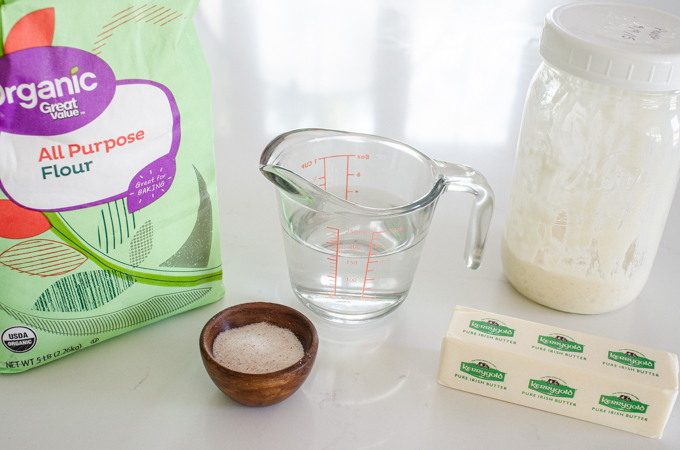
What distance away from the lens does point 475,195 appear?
2.73ft

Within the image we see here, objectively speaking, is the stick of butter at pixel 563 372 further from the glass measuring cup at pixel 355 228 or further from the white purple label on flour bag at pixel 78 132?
the white purple label on flour bag at pixel 78 132

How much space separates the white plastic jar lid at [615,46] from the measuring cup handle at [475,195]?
0.55 feet

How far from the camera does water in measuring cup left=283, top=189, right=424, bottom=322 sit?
2.69 feet

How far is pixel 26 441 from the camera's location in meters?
0.69

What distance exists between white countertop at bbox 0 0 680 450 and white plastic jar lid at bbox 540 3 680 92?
35 cm

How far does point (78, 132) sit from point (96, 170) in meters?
0.05

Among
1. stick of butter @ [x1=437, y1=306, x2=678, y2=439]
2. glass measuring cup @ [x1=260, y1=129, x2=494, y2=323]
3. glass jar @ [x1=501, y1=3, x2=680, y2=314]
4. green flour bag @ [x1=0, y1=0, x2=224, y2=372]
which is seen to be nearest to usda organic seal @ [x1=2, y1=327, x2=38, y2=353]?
green flour bag @ [x1=0, y1=0, x2=224, y2=372]

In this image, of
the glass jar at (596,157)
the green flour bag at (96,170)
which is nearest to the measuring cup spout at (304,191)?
the green flour bag at (96,170)

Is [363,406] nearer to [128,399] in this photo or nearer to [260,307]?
[260,307]

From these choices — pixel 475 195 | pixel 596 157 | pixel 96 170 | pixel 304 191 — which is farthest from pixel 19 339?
pixel 596 157

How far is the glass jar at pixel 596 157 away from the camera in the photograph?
2.45 feet

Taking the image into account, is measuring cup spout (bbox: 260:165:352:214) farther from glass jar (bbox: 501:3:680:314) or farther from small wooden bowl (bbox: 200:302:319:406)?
glass jar (bbox: 501:3:680:314)

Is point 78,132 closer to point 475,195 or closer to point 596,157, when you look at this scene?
point 475,195

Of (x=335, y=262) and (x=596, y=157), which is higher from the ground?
(x=596, y=157)
